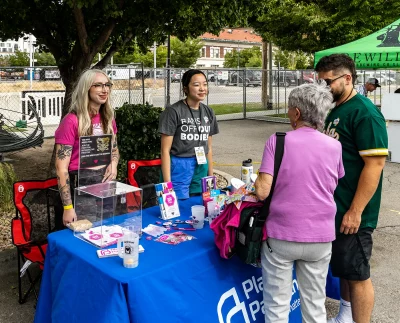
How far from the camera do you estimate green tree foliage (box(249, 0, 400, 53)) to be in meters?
12.8

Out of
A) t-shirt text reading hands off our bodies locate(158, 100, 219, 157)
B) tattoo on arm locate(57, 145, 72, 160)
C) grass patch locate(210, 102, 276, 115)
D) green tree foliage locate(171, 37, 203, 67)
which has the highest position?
green tree foliage locate(171, 37, 203, 67)

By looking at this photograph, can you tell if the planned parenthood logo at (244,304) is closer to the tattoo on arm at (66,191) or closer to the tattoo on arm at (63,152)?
the tattoo on arm at (66,191)

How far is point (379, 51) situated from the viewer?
28.2 ft

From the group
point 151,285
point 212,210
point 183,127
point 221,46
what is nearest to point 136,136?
point 183,127

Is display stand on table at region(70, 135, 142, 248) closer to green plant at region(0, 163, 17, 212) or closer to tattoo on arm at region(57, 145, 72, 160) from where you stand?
tattoo on arm at region(57, 145, 72, 160)

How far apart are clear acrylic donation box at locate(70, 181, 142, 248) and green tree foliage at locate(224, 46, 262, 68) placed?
216 feet

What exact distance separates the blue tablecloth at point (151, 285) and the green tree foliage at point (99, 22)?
3.59 meters

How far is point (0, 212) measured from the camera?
5406 mm

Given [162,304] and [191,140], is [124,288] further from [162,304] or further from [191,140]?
[191,140]

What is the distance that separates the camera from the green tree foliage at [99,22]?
5961 mm

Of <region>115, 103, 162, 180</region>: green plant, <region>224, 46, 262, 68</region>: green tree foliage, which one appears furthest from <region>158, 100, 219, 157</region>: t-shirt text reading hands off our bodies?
<region>224, 46, 262, 68</region>: green tree foliage

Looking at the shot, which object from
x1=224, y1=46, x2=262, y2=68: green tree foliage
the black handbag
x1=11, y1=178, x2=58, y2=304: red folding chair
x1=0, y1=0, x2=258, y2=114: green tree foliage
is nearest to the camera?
the black handbag

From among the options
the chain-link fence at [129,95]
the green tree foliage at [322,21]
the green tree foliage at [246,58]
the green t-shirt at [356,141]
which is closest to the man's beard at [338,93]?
the green t-shirt at [356,141]

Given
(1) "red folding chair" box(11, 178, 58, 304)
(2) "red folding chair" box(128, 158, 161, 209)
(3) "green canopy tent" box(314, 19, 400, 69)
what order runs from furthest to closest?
1. (3) "green canopy tent" box(314, 19, 400, 69)
2. (2) "red folding chair" box(128, 158, 161, 209)
3. (1) "red folding chair" box(11, 178, 58, 304)
